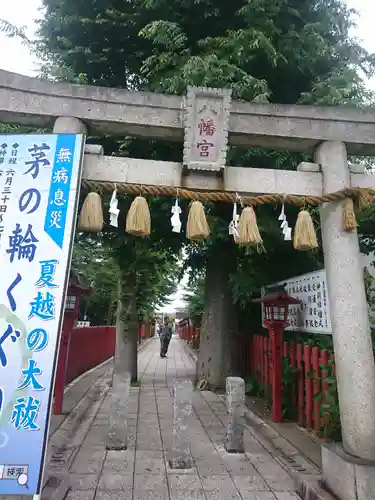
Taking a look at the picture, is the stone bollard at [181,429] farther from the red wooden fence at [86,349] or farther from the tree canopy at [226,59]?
the red wooden fence at [86,349]

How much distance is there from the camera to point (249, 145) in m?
5.36

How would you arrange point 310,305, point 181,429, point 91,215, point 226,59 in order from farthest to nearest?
point 226,59 < point 310,305 < point 181,429 < point 91,215

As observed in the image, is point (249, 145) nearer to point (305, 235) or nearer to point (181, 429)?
point (305, 235)

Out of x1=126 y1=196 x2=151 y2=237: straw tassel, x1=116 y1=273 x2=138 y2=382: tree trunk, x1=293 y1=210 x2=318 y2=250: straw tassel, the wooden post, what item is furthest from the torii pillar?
x1=116 y1=273 x2=138 y2=382: tree trunk

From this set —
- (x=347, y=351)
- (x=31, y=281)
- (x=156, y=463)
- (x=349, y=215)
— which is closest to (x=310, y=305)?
(x=347, y=351)

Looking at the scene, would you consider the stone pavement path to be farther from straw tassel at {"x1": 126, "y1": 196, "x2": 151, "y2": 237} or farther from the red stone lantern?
straw tassel at {"x1": 126, "y1": 196, "x2": 151, "y2": 237}

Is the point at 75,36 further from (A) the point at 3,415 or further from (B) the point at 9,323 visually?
(A) the point at 3,415

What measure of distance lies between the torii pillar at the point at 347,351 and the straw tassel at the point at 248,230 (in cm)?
96

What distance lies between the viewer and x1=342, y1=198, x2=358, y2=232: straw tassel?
4633 millimetres

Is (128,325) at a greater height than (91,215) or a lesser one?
lesser

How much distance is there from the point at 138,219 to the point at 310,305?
423 cm

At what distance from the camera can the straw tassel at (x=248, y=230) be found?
4664mm

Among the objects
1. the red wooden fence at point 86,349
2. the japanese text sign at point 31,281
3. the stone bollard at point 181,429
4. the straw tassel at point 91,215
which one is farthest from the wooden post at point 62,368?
the japanese text sign at point 31,281

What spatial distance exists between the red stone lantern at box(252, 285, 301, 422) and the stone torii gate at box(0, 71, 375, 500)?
9.28ft
